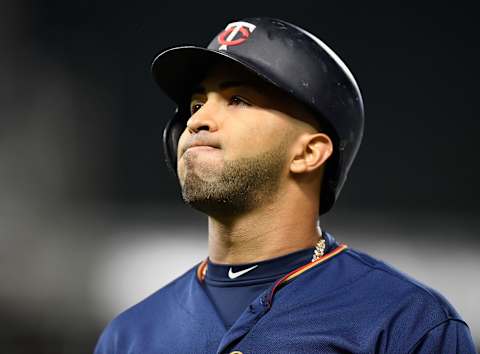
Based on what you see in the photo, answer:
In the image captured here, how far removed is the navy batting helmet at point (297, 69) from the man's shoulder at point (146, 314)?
0.38 meters

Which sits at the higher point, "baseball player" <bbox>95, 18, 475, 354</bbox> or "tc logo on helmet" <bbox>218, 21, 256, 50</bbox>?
"tc logo on helmet" <bbox>218, 21, 256, 50</bbox>

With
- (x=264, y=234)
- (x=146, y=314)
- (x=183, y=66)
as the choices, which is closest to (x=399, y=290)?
(x=264, y=234)

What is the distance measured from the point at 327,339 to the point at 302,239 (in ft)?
0.90

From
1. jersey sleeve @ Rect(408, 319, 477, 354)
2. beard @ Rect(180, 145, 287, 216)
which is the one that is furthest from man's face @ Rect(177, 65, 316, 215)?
jersey sleeve @ Rect(408, 319, 477, 354)

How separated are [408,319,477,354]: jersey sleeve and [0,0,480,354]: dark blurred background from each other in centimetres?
179

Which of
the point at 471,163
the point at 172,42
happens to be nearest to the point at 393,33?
the point at 471,163

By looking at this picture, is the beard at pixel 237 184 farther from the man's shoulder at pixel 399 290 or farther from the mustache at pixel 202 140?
the man's shoulder at pixel 399 290

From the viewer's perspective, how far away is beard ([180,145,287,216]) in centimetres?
153

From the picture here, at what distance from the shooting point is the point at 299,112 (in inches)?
62.7

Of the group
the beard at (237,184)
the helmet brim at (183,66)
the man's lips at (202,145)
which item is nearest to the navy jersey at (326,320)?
the beard at (237,184)

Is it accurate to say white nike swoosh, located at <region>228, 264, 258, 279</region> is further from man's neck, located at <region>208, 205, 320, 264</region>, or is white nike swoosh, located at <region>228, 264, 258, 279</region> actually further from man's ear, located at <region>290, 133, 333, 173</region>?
man's ear, located at <region>290, 133, 333, 173</region>

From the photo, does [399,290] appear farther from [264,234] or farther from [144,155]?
[144,155]

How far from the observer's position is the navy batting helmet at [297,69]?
156 centimetres

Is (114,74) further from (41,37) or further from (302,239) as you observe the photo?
(302,239)
